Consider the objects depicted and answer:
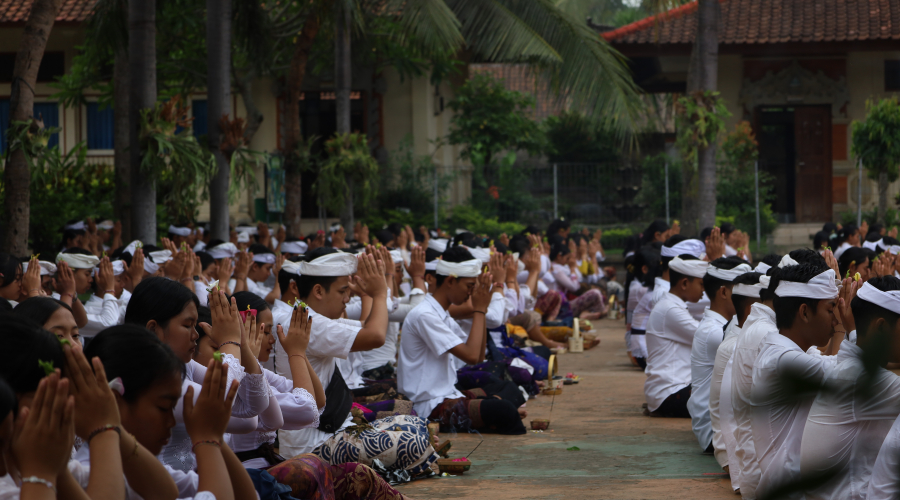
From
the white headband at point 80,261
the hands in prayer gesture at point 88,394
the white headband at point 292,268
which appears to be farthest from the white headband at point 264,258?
the hands in prayer gesture at point 88,394

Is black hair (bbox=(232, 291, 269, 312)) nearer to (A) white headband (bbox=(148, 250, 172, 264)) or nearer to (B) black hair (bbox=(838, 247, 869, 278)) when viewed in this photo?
(A) white headband (bbox=(148, 250, 172, 264))

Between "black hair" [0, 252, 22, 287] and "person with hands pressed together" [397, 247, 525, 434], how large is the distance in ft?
8.12

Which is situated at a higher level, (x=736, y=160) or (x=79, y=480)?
(x=736, y=160)

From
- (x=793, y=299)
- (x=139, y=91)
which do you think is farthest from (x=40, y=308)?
(x=139, y=91)

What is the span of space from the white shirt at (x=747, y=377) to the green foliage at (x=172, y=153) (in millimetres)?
5761

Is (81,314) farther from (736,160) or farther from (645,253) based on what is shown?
(736,160)

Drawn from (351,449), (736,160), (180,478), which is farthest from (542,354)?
(736,160)

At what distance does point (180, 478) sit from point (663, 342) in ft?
16.0

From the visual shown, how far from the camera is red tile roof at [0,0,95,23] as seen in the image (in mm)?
17391

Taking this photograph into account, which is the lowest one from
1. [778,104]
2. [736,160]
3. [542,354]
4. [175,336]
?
[542,354]

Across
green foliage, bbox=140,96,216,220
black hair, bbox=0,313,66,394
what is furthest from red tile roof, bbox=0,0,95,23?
black hair, bbox=0,313,66,394

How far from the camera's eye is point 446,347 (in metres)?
6.15

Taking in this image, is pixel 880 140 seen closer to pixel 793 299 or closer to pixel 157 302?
pixel 793 299

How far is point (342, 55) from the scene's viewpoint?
45.3 feet
